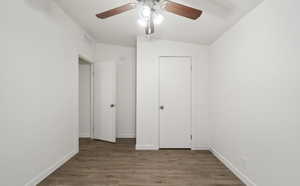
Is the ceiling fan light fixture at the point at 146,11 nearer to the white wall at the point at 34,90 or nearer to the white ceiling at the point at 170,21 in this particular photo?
the white ceiling at the point at 170,21

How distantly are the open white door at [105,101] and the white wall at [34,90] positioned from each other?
100cm

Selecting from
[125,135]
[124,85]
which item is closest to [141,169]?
[125,135]

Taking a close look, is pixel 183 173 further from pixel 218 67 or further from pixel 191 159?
pixel 218 67

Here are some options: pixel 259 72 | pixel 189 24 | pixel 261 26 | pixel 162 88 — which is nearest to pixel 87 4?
pixel 189 24

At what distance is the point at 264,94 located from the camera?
1.63 metres

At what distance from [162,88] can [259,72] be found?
1.81m

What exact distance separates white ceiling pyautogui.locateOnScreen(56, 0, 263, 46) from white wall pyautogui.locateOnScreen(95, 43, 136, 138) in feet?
1.76

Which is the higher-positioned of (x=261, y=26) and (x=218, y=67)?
(x=261, y=26)

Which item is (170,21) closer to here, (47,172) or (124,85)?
(124,85)

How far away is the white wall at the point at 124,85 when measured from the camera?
401 cm

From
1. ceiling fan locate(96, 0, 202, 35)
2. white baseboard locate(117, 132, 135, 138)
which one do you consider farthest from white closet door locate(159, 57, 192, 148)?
ceiling fan locate(96, 0, 202, 35)

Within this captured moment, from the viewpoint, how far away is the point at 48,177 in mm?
2057

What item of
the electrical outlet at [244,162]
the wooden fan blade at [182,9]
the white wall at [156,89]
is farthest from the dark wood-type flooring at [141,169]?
the wooden fan blade at [182,9]

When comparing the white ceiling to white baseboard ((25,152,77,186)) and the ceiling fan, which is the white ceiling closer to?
the ceiling fan
